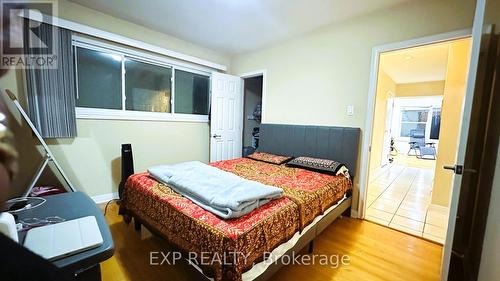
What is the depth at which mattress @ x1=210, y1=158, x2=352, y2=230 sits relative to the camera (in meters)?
1.75

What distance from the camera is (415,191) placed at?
142 inches

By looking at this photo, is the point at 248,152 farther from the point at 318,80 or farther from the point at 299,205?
the point at 299,205

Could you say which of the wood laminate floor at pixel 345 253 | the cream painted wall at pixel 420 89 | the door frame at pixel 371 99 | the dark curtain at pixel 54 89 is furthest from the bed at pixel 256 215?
the cream painted wall at pixel 420 89

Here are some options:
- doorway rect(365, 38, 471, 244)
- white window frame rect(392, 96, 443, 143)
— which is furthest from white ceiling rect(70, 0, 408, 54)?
white window frame rect(392, 96, 443, 143)

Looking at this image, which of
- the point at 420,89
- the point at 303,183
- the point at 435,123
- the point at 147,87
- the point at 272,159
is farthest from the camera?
Result: the point at 435,123

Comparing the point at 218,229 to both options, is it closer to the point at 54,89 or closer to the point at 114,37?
the point at 54,89

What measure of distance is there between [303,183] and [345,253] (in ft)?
2.28

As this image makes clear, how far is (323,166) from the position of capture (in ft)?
8.24

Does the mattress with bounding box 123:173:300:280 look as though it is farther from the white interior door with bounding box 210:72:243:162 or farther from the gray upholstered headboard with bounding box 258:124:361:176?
the white interior door with bounding box 210:72:243:162

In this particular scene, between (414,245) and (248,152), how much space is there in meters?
2.79

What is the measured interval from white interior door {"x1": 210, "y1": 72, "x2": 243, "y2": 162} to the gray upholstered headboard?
0.67 m

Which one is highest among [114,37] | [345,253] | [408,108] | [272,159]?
[114,37]

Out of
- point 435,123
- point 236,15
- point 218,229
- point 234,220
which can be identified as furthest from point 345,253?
point 435,123

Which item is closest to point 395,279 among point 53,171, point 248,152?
point 248,152
